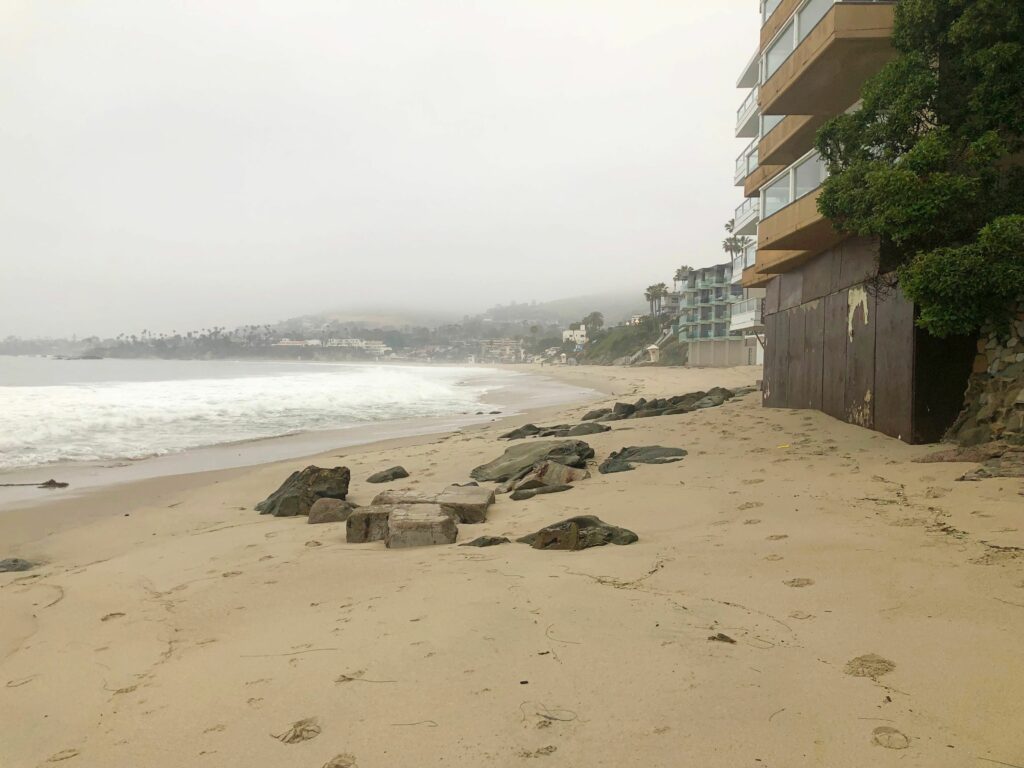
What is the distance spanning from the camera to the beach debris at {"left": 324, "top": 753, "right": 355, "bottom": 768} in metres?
2.39

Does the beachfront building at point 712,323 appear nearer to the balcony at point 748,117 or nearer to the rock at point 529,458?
the balcony at point 748,117

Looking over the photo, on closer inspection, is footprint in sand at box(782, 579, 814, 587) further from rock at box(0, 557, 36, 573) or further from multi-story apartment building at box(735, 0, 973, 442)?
rock at box(0, 557, 36, 573)

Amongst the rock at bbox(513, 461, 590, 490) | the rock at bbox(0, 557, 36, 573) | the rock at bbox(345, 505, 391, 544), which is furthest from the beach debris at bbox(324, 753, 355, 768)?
the rock at bbox(513, 461, 590, 490)

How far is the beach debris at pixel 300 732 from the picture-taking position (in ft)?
8.52

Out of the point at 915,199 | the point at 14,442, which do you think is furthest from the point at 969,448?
the point at 14,442

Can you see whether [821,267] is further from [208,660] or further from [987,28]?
[208,660]

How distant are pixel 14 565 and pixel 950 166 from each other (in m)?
11.1

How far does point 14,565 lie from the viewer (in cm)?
632

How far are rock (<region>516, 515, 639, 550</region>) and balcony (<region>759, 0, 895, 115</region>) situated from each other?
9685 millimetres

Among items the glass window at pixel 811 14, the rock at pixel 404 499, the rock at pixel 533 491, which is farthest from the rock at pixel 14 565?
the glass window at pixel 811 14

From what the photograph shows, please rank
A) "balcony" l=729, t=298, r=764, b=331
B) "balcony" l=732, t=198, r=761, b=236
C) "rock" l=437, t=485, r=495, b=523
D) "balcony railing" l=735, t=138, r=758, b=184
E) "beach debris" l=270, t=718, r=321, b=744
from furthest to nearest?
"balcony" l=729, t=298, r=764, b=331
"balcony" l=732, t=198, r=761, b=236
"balcony railing" l=735, t=138, r=758, b=184
"rock" l=437, t=485, r=495, b=523
"beach debris" l=270, t=718, r=321, b=744

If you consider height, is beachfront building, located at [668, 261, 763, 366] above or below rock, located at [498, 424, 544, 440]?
above

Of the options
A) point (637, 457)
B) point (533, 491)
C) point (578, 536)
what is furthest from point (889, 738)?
point (637, 457)

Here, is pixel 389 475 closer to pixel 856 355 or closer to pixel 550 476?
pixel 550 476
